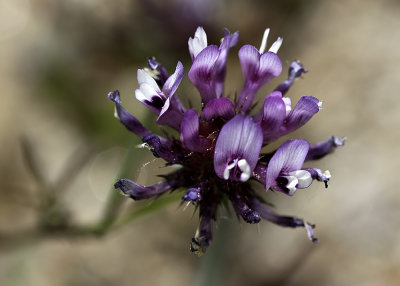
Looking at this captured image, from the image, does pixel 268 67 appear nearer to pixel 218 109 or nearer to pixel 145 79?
pixel 218 109

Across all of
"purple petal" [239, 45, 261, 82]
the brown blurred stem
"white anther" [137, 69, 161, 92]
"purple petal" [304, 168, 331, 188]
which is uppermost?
"white anther" [137, 69, 161, 92]

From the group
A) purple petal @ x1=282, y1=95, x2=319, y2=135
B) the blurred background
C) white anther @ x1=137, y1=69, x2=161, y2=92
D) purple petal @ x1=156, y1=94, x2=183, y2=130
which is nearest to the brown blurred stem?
the blurred background

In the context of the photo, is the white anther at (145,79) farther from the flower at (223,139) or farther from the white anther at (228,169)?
the white anther at (228,169)

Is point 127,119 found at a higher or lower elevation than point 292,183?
higher

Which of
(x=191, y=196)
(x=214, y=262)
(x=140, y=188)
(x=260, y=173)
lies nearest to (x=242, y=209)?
(x=260, y=173)

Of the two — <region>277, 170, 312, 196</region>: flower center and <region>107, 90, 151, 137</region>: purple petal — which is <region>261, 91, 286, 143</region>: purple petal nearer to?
<region>277, 170, 312, 196</region>: flower center

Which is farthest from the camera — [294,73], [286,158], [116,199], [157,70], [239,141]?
[116,199]
